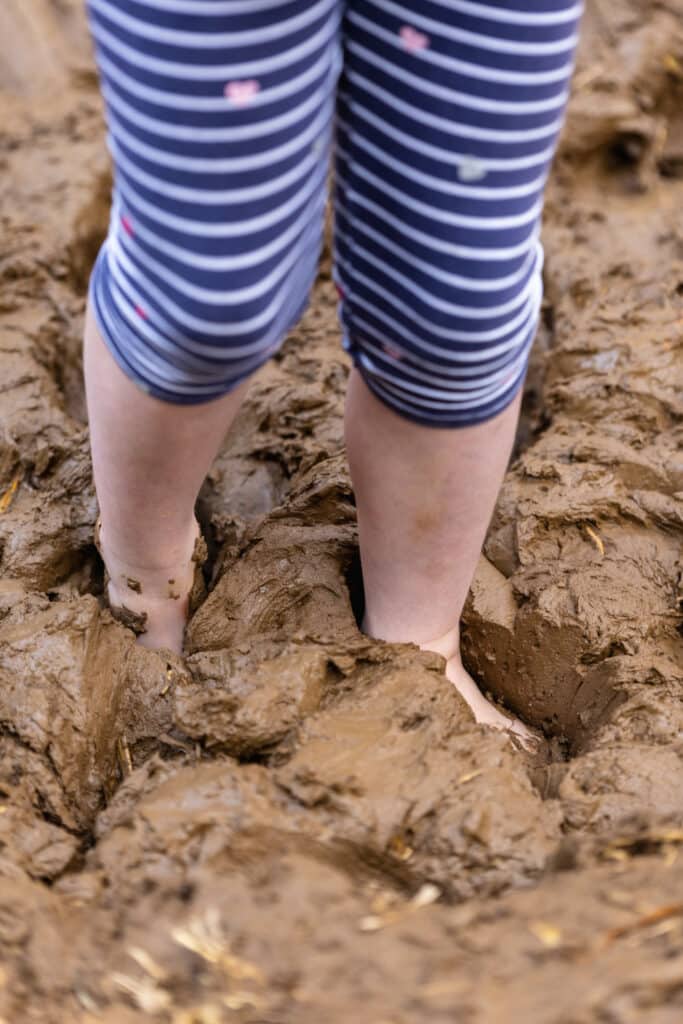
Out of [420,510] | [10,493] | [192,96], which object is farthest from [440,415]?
[10,493]

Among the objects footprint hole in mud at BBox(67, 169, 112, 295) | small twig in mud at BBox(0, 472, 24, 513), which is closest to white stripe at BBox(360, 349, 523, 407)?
small twig in mud at BBox(0, 472, 24, 513)

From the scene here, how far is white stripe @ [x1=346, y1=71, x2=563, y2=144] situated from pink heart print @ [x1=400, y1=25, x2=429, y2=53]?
47 mm

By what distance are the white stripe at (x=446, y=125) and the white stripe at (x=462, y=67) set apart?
0.04 metres

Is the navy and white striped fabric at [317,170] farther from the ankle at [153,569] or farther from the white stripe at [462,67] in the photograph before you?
the ankle at [153,569]

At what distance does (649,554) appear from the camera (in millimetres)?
1665

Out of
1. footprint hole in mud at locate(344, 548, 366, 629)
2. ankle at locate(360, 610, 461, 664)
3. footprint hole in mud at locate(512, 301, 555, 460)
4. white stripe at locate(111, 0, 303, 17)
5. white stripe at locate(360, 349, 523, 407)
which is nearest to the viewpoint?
white stripe at locate(111, 0, 303, 17)

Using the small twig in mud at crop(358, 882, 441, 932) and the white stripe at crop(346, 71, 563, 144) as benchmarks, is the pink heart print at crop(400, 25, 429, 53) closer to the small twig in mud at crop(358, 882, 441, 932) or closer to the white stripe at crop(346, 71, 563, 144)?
the white stripe at crop(346, 71, 563, 144)

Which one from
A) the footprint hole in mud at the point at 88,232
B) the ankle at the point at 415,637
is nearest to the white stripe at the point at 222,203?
the ankle at the point at 415,637

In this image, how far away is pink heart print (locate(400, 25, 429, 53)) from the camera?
1.03m

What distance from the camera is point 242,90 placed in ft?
3.18

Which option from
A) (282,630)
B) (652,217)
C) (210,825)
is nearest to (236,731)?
(210,825)

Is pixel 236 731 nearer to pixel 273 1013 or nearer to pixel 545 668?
pixel 273 1013

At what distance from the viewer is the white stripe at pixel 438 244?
1.11 meters

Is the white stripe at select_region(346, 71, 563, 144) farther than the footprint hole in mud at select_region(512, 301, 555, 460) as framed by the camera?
No
